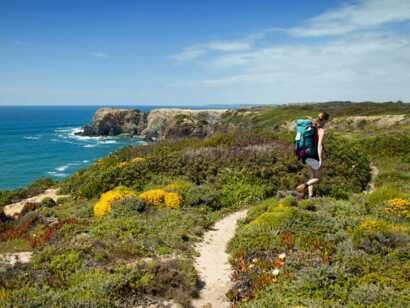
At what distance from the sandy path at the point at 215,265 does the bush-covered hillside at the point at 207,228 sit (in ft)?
0.98

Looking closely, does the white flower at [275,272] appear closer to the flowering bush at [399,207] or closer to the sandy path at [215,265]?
the sandy path at [215,265]

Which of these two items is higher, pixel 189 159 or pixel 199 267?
pixel 189 159

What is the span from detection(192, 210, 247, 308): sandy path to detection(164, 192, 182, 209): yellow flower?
2260 millimetres

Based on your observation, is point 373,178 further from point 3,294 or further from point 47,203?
point 3,294

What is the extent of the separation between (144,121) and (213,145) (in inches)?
3813

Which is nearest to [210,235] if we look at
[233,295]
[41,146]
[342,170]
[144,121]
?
[233,295]

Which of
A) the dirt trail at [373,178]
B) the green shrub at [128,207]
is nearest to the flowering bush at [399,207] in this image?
the dirt trail at [373,178]

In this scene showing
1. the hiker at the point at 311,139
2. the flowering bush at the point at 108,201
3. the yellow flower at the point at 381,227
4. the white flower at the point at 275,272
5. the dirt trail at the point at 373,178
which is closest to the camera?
the white flower at the point at 275,272

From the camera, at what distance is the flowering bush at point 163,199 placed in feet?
49.9

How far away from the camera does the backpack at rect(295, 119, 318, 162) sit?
1161cm

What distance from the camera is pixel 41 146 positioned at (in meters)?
85.6

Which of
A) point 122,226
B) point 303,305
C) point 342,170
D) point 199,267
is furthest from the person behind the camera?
point 342,170

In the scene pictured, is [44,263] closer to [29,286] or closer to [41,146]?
[29,286]

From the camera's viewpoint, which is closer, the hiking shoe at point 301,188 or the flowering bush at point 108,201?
the hiking shoe at point 301,188
